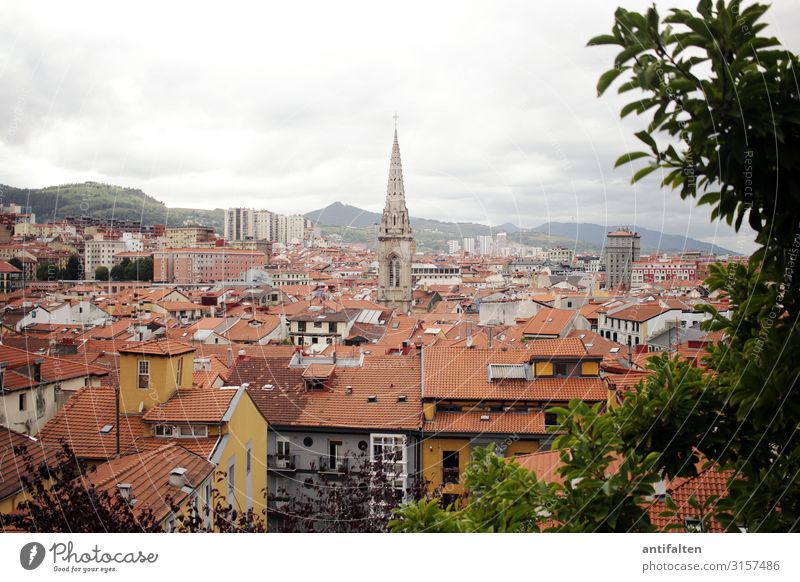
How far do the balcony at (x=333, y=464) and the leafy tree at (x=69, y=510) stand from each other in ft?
2.89

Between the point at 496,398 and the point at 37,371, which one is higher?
the point at 37,371

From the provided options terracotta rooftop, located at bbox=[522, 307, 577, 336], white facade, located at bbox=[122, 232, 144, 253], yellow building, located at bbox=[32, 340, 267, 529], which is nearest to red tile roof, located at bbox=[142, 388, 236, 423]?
yellow building, located at bbox=[32, 340, 267, 529]

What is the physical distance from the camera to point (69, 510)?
148cm

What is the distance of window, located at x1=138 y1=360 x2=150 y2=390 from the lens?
6.73 feet

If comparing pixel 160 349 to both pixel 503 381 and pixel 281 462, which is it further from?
pixel 503 381

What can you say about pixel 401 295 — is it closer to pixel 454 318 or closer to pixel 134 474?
pixel 454 318

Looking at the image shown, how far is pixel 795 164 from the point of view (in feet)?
3.68

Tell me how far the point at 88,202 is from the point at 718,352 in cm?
168

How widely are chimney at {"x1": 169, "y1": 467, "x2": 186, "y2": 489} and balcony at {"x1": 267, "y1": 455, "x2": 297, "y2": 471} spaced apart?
59cm

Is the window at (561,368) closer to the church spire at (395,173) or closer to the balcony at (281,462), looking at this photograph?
the church spire at (395,173)

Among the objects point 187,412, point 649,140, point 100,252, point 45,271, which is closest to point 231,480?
point 187,412

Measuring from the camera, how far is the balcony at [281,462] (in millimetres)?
2395
